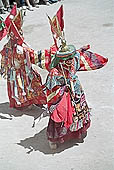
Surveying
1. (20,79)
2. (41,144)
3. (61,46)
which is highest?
(61,46)

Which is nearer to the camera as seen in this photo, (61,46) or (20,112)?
(61,46)

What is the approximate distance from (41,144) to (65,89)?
84cm

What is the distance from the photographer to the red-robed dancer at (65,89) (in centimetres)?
451

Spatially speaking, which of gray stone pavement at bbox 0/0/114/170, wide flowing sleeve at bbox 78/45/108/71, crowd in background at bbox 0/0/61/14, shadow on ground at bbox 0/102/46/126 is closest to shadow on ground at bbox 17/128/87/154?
gray stone pavement at bbox 0/0/114/170

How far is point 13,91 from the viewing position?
18.4 ft

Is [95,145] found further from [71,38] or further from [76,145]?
[71,38]

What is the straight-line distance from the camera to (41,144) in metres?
5.00

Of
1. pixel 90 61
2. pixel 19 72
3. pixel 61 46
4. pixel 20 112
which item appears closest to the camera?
pixel 61 46

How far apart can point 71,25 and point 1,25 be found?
439 cm

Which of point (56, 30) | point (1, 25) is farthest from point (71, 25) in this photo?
point (56, 30)

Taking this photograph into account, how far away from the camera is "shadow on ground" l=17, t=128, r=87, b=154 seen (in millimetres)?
4887

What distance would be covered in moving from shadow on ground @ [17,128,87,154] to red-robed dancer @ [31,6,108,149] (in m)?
0.09

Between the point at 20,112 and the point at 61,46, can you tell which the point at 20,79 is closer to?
the point at 20,112

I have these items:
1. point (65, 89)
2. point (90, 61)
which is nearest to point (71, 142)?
point (65, 89)
